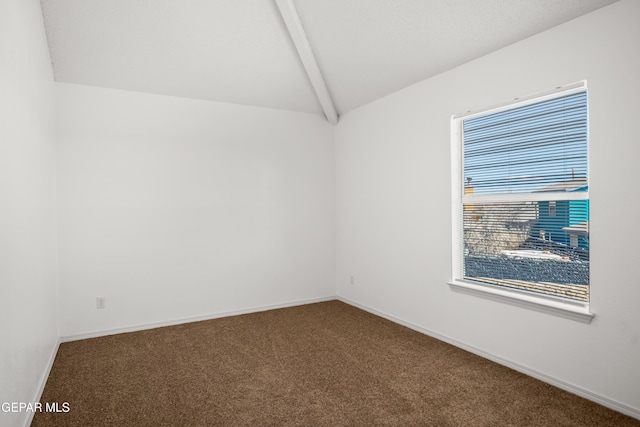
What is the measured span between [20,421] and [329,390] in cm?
185

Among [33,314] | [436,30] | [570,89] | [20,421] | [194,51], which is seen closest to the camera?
[20,421]

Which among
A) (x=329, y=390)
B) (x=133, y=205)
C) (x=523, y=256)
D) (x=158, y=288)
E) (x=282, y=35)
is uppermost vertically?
(x=282, y=35)

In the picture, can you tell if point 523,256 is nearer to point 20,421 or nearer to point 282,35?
point 282,35

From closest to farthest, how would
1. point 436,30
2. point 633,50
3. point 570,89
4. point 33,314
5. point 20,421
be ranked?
1. point 20,421
2. point 633,50
3. point 33,314
4. point 570,89
5. point 436,30

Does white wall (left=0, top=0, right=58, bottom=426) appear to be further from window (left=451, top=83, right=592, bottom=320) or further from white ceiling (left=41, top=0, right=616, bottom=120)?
window (left=451, top=83, right=592, bottom=320)

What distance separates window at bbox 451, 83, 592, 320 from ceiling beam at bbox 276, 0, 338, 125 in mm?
1743

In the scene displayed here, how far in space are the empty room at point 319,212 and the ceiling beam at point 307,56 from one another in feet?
0.10

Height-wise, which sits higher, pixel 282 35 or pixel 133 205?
pixel 282 35

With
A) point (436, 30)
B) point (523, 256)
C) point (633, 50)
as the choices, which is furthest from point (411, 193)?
point (633, 50)

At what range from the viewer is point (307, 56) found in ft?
13.3

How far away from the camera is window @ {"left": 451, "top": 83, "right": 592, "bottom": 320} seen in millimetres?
2678

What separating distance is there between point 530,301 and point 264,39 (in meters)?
3.47

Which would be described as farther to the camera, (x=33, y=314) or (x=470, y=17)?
(x=470, y=17)

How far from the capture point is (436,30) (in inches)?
124
